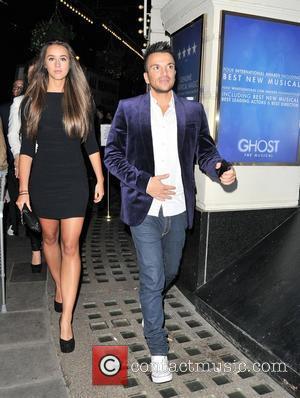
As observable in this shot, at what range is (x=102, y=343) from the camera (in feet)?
10.7

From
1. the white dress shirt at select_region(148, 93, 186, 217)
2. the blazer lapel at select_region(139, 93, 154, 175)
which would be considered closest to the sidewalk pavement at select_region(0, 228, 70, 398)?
the white dress shirt at select_region(148, 93, 186, 217)

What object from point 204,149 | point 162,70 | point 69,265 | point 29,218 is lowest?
point 69,265

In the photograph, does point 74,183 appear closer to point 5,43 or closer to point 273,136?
point 273,136

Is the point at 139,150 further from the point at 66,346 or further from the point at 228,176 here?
the point at 66,346

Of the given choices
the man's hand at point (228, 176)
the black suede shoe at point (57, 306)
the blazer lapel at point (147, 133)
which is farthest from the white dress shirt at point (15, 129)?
the man's hand at point (228, 176)

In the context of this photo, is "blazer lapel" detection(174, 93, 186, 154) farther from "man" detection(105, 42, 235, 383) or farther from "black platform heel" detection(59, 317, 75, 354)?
"black platform heel" detection(59, 317, 75, 354)

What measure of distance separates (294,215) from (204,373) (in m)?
2.05

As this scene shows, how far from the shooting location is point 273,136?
4035 millimetres

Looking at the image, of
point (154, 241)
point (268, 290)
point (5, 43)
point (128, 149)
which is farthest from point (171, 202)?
point (5, 43)

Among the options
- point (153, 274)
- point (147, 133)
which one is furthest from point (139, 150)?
point (153, 274)

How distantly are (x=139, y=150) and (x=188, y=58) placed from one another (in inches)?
72.6

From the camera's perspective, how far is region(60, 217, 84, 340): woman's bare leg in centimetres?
308

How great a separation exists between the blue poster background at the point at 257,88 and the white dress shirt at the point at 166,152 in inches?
43.2

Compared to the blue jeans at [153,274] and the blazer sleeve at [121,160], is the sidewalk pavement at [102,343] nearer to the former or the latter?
the blue jeans at [153,274]
